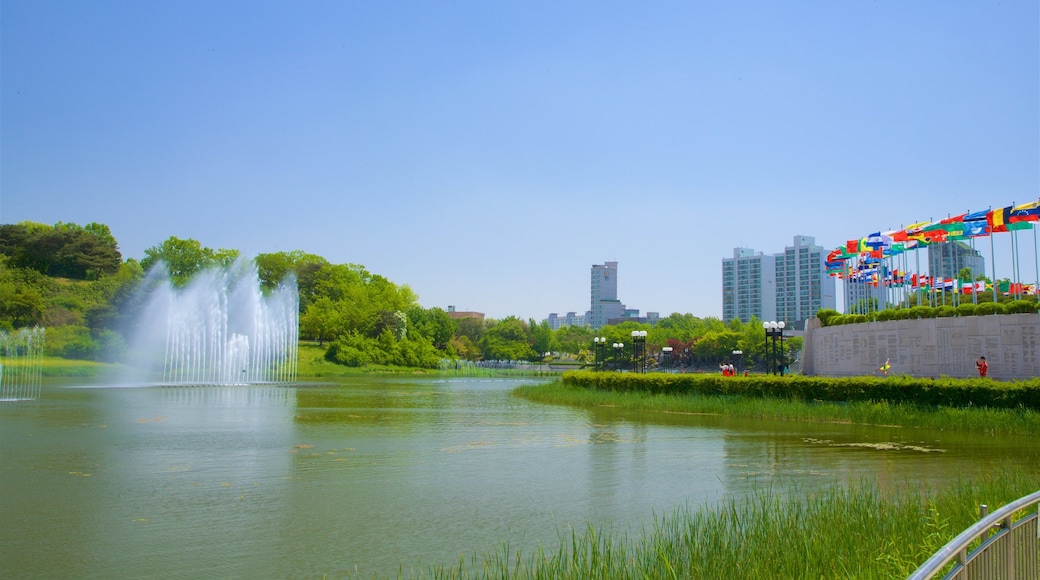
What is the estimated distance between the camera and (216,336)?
49.4 meters

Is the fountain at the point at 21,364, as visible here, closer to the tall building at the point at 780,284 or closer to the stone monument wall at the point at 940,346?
the stone monument wall at the point at 940,346

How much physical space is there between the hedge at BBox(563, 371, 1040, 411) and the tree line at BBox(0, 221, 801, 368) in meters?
46.6

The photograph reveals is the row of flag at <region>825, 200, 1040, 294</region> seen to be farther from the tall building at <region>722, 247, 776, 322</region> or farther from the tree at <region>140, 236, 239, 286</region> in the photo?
the tall building at <region>722, 247, 776, 322</region>

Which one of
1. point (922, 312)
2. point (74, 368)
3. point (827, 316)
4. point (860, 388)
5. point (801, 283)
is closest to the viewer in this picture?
point (860, 388)

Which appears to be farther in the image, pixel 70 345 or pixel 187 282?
pixel 187 282

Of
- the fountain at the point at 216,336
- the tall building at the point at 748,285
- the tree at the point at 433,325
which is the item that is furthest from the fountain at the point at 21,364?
the tall building at the point at 748,285

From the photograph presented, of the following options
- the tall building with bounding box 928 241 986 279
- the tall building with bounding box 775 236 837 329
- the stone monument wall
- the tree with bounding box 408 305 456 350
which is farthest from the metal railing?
the tall building with bounding box 775 236 837 329

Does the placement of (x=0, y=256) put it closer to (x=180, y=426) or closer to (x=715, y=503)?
(x=180, y=426)

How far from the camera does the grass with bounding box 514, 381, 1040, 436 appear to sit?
725 inches

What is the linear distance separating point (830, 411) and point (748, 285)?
150608 millimetres

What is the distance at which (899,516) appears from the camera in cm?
830

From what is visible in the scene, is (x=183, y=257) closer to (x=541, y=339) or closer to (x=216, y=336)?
(x=216, y=336)

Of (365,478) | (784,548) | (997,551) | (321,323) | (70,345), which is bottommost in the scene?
(365,478)

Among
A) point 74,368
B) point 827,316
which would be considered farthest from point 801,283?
point 74,368
